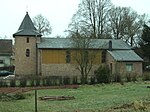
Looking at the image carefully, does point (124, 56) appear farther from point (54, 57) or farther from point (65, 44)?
point (54, 57)

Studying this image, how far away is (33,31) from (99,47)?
12031 mm

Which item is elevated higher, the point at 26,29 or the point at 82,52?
the point at 26,29

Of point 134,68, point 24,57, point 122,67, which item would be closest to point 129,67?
point 134,68

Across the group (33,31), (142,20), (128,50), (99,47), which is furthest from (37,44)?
(142,20)

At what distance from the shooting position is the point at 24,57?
6450 cm

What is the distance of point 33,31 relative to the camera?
6462 centimetres

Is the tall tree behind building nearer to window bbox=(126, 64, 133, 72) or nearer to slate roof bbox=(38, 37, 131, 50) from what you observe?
slate roof bbox=(38, 37, 131, 50)

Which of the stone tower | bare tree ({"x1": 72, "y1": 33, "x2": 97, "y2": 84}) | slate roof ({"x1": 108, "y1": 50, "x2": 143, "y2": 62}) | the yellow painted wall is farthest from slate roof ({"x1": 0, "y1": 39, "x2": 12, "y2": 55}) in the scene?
bare tree ({"x1": 72, "y1": 33, "x2": 97, "y2": 84})

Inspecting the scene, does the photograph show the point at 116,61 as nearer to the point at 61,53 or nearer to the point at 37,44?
the point at 61,53

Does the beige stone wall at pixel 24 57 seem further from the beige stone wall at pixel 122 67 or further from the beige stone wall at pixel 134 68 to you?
the beige stone wall at pixel 134 68

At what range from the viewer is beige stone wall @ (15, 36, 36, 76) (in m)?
63.9

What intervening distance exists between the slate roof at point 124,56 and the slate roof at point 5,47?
3161cm

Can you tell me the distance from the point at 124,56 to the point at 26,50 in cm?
1711

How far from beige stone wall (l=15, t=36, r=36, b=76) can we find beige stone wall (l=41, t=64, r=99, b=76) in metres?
2.78
